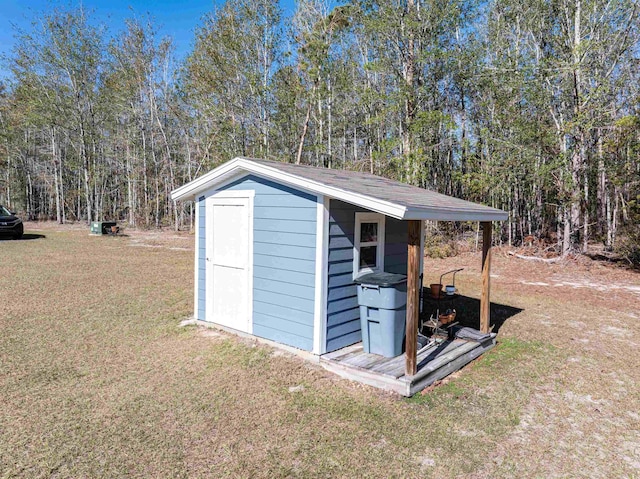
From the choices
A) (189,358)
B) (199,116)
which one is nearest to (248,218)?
(189,358)

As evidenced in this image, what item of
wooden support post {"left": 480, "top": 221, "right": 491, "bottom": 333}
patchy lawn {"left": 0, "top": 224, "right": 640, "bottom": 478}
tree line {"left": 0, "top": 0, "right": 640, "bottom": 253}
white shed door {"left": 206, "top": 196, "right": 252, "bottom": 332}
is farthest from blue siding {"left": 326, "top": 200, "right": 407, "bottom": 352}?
tree line {"left": 0, "top": 0, "right": 640, "bottom": 253}

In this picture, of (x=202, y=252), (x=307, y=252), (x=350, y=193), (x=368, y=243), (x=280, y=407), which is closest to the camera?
(x=280, y=407)

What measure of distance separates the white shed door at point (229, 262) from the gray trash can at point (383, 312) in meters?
1.53

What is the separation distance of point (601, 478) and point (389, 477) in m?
1.37

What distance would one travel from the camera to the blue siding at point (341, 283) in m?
4.31

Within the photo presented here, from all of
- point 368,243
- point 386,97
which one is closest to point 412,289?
point 368,243

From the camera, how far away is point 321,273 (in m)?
4.20

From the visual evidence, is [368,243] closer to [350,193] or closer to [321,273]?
[321,273]

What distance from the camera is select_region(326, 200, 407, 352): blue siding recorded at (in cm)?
431

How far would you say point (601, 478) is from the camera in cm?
258

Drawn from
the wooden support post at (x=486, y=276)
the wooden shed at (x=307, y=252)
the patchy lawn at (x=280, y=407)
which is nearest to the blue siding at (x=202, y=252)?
the wooden shed at (x=307, y=252)

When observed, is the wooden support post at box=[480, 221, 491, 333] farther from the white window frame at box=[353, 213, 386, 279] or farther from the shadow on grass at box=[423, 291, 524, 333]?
the white window frame at box=[353, 213, 386, 279]

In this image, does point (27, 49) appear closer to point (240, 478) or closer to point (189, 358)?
point (189, 358)

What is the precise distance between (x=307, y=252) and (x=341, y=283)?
1.68ft
